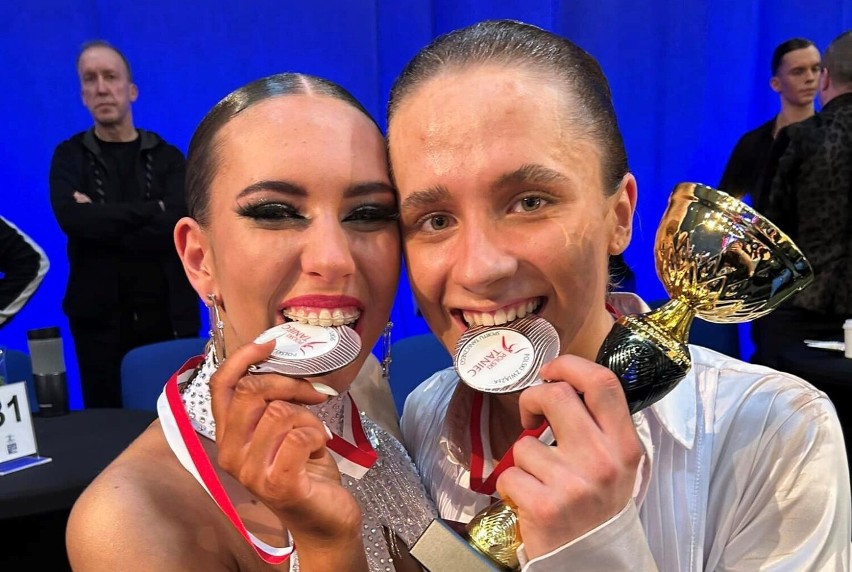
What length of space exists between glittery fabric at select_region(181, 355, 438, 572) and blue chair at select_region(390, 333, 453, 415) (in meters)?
1.49

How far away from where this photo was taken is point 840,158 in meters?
3.45

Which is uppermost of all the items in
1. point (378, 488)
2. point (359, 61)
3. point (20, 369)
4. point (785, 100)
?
point (359, 61)

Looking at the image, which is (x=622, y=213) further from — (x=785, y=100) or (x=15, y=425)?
(x=785, y=100)

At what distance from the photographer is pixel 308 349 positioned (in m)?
1.12

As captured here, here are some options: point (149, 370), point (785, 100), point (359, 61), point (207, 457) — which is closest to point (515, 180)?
point (207, 457)

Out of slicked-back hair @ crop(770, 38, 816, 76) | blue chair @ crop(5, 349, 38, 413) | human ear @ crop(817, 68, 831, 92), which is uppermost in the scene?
slicked-back hair @ crop(770, 38, 816, 76)

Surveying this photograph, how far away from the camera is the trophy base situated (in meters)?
1.03

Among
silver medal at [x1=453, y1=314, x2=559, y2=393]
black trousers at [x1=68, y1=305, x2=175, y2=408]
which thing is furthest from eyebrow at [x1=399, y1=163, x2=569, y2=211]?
black trousers at [x1=68, y1=305, x2=175, y2=408]

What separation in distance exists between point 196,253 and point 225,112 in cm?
25

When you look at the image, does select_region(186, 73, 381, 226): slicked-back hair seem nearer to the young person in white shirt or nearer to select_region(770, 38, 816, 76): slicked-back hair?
the young person in white shirt

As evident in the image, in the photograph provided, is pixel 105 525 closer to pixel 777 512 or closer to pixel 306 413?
pixel 306 413

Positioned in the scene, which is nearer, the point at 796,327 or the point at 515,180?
the point at 515,180

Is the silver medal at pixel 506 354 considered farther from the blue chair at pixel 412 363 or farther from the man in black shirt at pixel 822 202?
the man in black shirt at pixel 822 202

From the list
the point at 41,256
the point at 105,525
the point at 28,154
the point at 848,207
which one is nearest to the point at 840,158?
the point at 848,207
